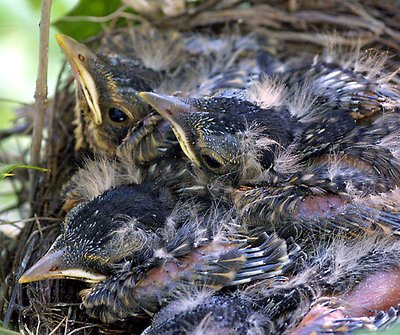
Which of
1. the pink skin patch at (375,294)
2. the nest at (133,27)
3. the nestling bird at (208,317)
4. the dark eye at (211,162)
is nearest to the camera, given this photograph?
the nestling bird at (208,317)

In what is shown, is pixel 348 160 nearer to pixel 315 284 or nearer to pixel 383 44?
pixel 315 284

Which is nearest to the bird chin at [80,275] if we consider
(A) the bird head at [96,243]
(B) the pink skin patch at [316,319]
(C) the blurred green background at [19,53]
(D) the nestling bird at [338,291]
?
(A) the bird head at [96,243]

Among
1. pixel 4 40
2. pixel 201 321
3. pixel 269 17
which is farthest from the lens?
pixel 4 40

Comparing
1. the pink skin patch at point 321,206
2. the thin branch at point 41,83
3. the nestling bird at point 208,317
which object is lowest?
the nestling bird at point 208,317

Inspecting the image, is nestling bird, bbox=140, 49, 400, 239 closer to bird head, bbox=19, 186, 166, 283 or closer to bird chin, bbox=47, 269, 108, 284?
bird head, bbox=19, 186, 166, 283

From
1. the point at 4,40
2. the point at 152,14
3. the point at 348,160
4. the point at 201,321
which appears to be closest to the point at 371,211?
the point at 348,160

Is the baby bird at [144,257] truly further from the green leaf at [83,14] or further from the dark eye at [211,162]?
the green leaf at [83,14]

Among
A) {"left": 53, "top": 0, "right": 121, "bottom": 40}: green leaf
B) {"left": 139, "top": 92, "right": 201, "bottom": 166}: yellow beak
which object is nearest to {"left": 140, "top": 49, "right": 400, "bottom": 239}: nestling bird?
{"left": 139, "top": 92, "right": 201, "bottom": 166}: yellow beak
